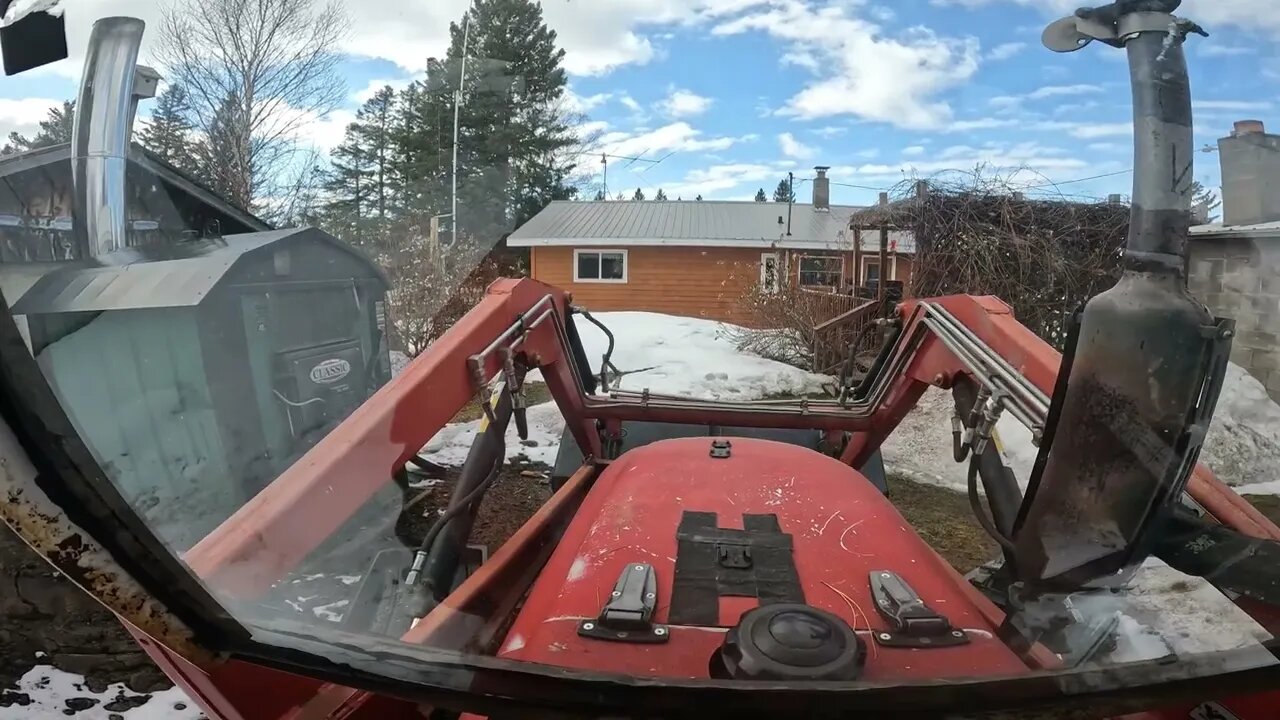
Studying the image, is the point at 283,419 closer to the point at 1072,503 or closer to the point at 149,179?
the point at 149,179

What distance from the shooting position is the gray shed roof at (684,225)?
1652 millimetres

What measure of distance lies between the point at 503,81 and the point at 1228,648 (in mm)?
1268

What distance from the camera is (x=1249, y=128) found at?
0.89 m

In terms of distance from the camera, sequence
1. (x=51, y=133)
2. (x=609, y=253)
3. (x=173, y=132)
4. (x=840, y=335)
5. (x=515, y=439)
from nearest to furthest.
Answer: (x=51, y=133) → (x=173, y=132) → (x=609, y=253) → (x=840, y=335) → (x=515, y=439)

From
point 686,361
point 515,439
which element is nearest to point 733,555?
point 686,361

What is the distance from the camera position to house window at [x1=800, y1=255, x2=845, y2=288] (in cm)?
214

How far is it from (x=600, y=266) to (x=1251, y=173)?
1.47m

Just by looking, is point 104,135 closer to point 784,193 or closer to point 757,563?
point 784,193

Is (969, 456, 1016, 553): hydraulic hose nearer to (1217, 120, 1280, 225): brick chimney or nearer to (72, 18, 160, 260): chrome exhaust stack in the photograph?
(1217, 120, 1280, 225): brick chimney

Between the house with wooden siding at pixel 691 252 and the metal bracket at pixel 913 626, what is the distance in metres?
0.65

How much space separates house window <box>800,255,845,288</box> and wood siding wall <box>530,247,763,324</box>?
17cm

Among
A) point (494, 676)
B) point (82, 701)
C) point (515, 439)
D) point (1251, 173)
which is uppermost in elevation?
point (1251, 173)

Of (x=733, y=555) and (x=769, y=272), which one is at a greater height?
(x=769, y=272)

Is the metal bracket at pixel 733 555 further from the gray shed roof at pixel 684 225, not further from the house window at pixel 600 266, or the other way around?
the house window at pixel 600 266
